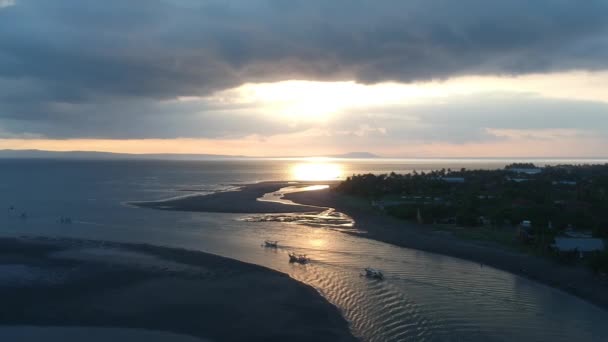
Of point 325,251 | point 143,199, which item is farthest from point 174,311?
point 143,199

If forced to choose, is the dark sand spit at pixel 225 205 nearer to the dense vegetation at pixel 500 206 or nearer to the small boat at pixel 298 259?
the dense vegetation at pixel 500 206

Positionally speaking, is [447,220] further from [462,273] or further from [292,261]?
[292,261]

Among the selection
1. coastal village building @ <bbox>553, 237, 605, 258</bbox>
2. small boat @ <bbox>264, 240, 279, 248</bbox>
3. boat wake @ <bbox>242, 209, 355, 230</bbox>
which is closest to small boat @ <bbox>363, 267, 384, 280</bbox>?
small boat @ <bbox>264, 240, 279, 248</bbox>

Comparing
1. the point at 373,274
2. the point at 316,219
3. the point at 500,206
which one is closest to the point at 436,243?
the point at 373,274

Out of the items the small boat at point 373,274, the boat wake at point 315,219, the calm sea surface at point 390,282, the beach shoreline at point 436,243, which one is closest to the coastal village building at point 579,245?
the beach shoreline at point 436,243

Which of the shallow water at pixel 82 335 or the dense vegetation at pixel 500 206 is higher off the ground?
the dense vegetation at pixel 500 206

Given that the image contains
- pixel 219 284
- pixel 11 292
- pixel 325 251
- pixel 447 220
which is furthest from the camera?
pixel 447 220

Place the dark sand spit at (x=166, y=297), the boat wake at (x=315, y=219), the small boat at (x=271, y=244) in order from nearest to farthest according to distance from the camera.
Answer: the dark sand spit at (x=166, y=297) → the small boat at (x=271, y=244) → the boat wake at (x=315, y=219)
